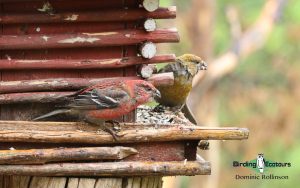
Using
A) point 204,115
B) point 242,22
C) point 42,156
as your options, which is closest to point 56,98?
point 42,156

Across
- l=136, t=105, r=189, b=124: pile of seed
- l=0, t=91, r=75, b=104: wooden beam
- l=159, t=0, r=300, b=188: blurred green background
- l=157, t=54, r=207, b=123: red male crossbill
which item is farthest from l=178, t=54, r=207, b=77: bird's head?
l=159, t=0, r=300, b=188: blurred green background

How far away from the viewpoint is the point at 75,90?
631 centimetres

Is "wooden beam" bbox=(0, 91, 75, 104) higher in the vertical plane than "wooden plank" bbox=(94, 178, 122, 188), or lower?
higher

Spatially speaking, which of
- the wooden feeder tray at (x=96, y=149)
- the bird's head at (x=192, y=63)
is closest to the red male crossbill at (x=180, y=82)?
the bird's head at (x=192, y=63)

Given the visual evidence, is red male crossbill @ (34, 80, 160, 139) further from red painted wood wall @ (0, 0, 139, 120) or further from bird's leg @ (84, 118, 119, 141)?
red painted wood wall @ (0, 0, 139, 120)

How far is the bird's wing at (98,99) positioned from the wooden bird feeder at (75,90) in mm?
130

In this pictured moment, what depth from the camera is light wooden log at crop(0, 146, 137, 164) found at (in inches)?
235

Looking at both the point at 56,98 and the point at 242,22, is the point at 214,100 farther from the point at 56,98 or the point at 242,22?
the point at 56,98

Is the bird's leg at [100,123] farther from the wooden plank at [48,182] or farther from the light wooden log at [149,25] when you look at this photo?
the light wooden log at [149,25]

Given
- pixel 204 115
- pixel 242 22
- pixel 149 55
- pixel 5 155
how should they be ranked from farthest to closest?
pixel 242 22 < pixel 204 115 < pixel 149 55 < pixel 5 155

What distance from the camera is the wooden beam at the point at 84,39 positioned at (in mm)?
6133

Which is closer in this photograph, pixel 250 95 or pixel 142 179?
pixel 142 179

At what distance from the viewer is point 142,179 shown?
6430mm

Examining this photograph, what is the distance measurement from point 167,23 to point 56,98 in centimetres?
1054
